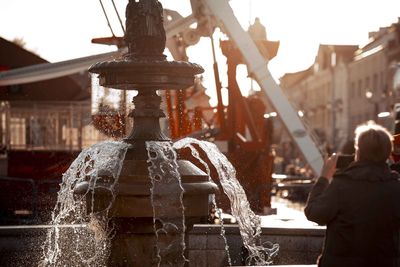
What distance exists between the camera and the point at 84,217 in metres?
9.28

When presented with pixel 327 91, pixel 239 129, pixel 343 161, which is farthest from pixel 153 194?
pixel 327 91

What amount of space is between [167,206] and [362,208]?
2.23 metres

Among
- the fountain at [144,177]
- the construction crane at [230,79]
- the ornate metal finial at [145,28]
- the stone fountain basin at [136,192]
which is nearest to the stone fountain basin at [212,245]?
the fountain at [144,177]

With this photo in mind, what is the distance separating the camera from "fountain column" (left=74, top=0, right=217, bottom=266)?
780cm

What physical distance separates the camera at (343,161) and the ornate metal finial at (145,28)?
8.07ft

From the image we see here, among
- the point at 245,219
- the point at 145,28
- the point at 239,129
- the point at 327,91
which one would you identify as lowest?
the point at 245,219

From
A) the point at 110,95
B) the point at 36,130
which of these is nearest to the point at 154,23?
the point at 110,95

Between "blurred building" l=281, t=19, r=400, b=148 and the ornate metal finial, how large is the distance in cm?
4711

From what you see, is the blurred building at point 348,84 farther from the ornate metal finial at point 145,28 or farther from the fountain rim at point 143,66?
the fountain rim at point 143,66

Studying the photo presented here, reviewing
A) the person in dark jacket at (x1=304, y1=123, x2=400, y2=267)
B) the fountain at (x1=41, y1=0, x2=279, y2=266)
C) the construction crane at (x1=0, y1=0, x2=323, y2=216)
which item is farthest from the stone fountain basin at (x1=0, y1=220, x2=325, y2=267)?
the construction crane at (x1=0, y1=0, x2=323, y2=216)

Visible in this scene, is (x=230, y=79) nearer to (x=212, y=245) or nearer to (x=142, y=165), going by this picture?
(x=212, y=245)

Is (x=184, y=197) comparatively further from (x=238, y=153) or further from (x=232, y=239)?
(x=238, y=153)

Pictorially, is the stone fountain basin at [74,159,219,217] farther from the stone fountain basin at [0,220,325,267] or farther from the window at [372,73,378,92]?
the window at [372,73,378,92]

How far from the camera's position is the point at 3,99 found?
23219mm
